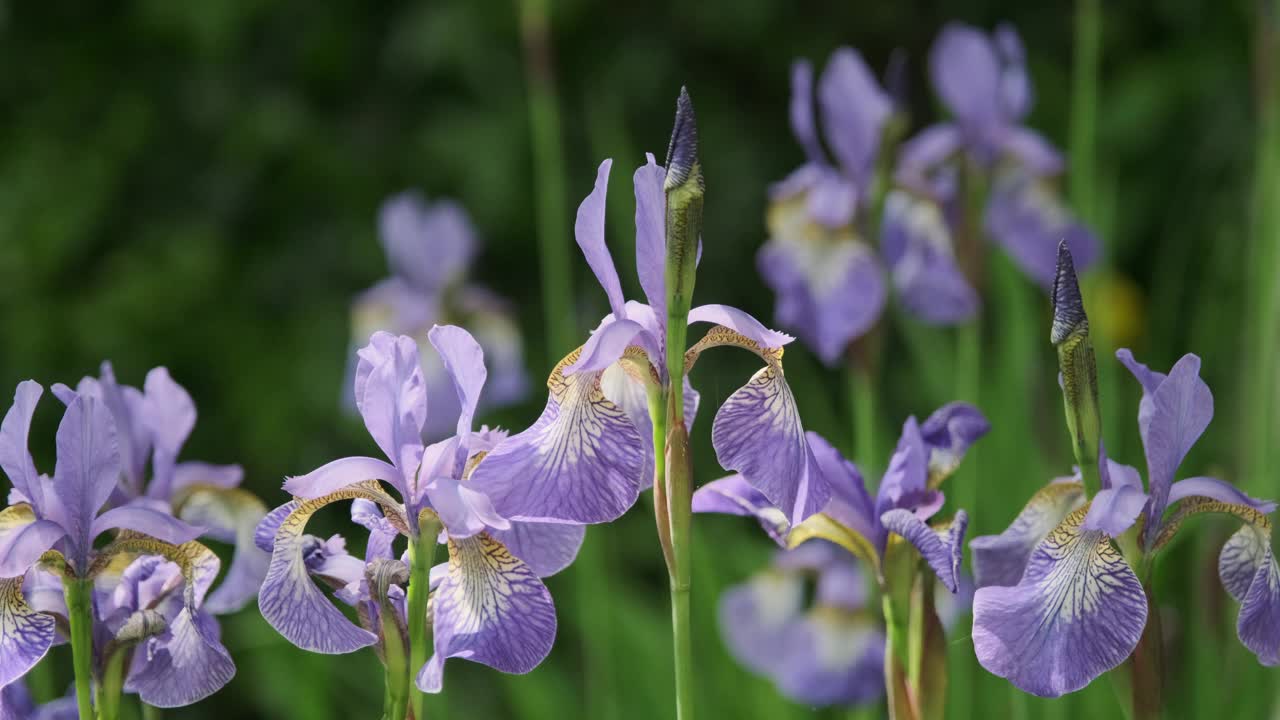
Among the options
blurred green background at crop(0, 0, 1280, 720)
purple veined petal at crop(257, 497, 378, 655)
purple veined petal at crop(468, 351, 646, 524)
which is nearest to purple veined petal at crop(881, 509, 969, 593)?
purple veined petal at crop(468, 351, 646, 524)

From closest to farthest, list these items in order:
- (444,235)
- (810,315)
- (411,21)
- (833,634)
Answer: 1. (810,315)
2. (833,634)
3. (444,235)
4. (411,21)

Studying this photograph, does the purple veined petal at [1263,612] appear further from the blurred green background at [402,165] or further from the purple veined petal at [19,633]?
the blurred green background at [402,165]

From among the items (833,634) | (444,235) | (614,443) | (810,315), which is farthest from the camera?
(444,235)

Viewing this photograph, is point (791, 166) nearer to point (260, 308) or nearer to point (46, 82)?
point (260, 308)

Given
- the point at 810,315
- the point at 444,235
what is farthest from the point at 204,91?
the point at 810,315

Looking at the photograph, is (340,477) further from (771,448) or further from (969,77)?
(969,77)
